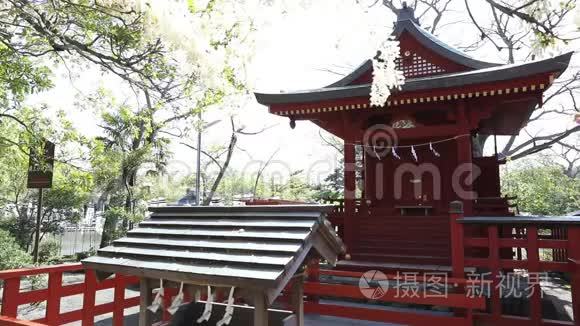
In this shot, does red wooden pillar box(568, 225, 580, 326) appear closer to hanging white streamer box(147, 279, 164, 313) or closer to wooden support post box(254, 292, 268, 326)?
wooden support post box(254, 292, 268, 326)

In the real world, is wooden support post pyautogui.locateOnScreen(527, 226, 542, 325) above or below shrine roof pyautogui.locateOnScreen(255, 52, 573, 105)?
below

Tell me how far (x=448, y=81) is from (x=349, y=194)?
147 inches

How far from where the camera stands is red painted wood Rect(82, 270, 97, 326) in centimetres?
493

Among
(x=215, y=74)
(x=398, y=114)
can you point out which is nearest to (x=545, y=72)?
(x=398, y=114)

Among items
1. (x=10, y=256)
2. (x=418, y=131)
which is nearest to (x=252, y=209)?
(x=418, y=131)

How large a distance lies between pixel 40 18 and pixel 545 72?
9.27 m

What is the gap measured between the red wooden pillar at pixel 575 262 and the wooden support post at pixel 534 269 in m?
0.43

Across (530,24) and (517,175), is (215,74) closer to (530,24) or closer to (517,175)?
(530,24)

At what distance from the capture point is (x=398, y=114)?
419 inches

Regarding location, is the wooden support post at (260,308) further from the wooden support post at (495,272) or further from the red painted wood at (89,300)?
the wooden support post at (495,272)

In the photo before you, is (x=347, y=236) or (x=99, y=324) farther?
(x=347, y=236)

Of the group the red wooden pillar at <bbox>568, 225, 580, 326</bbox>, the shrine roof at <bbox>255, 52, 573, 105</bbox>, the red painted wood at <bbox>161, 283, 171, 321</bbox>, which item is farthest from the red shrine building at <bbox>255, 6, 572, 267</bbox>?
the red painted wood at <bbox>161, 283, 171, 321</bbox>

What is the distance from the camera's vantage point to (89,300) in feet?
16.4

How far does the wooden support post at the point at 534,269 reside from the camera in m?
5.80
